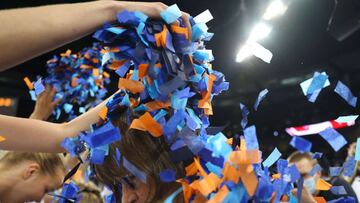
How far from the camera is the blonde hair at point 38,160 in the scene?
1.80 metres

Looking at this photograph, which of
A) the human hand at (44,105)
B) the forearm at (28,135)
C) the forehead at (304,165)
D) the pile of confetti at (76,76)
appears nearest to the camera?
the forearm at (28,135)

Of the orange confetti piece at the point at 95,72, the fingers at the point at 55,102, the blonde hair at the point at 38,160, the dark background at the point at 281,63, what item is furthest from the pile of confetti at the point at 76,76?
the blonde hair at the point at 38,160

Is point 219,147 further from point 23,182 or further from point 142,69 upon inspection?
point 23,182

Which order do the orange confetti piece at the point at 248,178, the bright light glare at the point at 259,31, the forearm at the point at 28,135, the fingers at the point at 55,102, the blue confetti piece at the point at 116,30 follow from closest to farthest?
1. the orange confetti piece at the point at 248,178
2. the blue confetti piece at the point at 116,30
3. the forearm at the point at 28,135
4. the fingers at the point at 55,102
5. the bright light glare at the point at 259,31

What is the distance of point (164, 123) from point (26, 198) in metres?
1.08

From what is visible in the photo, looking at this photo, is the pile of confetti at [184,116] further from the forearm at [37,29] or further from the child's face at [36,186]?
the child's face at [36,186]

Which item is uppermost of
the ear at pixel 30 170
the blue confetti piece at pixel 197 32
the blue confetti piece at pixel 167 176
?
the blue confetti piece at pixel 197 32

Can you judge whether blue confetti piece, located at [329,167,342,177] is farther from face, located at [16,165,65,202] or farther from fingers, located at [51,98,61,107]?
fingers, located at [51,98,61,107]

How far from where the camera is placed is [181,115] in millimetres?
958

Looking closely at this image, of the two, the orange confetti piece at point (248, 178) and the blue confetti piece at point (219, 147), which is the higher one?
the blue confetti piece at point (219, 147)

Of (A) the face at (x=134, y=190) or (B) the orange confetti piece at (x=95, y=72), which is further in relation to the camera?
(B) the orange confetti piece at (x=95, y=72)

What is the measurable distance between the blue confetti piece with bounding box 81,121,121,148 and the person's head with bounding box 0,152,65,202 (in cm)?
94

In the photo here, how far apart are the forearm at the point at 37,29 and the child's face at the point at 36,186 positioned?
3.76ft

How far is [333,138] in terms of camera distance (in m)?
0.97
